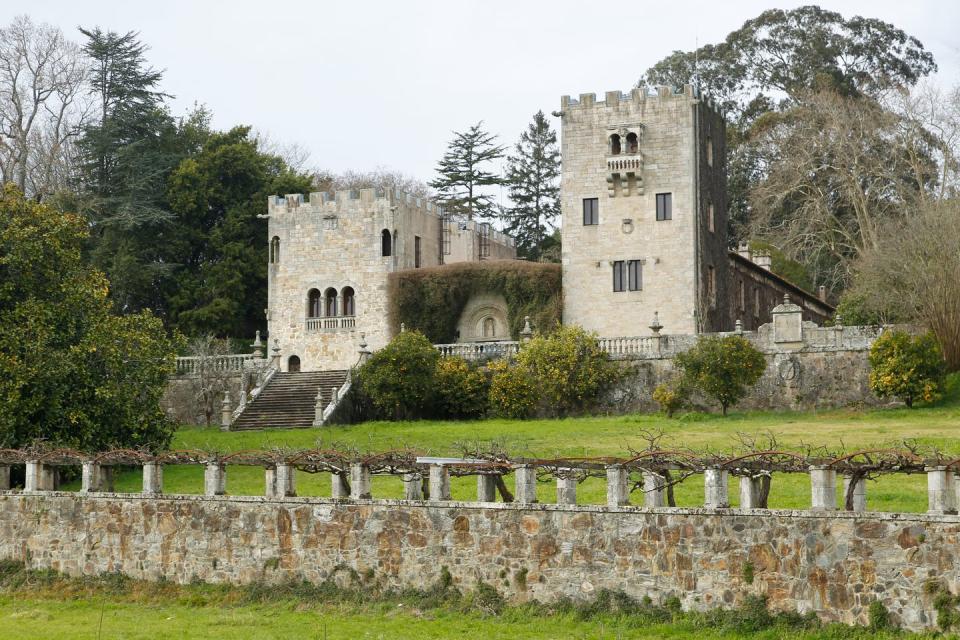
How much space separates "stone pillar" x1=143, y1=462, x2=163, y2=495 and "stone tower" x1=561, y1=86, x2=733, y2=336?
24026 millimetres

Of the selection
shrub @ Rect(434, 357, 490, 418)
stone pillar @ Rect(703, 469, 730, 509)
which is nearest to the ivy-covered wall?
shrub @ Rect(434, 357, 490, 418)

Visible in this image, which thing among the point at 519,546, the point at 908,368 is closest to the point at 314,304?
the point at 908,368

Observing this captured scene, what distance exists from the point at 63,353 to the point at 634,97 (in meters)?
22.7

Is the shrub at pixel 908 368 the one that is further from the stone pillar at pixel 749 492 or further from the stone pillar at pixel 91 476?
the stone pillar at pixel 91 476

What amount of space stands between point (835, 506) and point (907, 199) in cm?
4055

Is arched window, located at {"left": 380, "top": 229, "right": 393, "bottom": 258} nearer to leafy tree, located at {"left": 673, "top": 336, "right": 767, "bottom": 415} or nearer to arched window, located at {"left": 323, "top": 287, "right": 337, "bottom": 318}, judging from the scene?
arched window, located at {"left": 323, "top": 287, "right": 337, "bottom": 318}

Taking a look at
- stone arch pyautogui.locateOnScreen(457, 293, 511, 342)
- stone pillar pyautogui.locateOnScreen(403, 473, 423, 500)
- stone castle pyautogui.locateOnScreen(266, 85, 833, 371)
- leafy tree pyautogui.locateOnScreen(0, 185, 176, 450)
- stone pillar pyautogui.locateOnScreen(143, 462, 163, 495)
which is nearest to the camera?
stone pillar pyautogui.locateOnScreen(403, 473, 423, 500)

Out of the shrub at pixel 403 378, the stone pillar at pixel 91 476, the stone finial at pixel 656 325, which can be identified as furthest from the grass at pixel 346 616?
the stone finial at pixel 656 325

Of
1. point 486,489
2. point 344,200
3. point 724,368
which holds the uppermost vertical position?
point 344,200

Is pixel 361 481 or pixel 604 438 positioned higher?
pixel 604 438

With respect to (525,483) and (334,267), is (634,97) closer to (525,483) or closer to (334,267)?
(334,267)

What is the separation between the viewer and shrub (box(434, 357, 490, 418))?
43.5 m

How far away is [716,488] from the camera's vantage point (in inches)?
803

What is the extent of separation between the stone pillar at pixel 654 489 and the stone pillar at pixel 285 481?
622 cm
